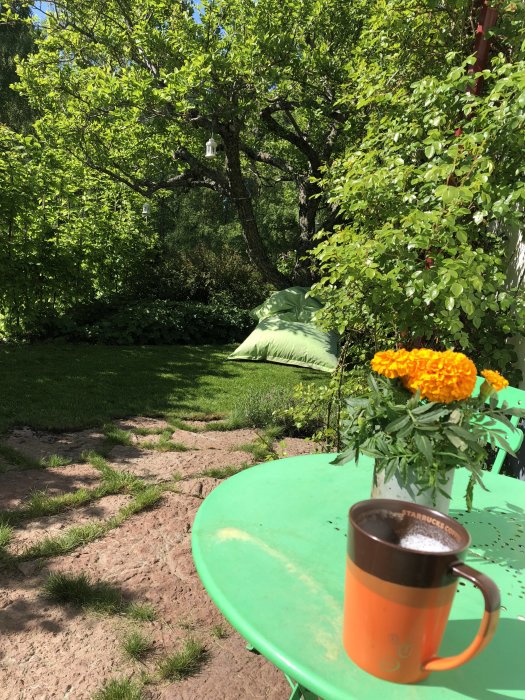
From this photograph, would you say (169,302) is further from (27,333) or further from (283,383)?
(283,383)

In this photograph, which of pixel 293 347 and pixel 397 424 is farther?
pixel 293 347

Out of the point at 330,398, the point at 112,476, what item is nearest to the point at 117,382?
the point at 112,476

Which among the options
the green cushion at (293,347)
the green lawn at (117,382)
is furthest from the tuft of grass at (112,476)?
the green cushion at (293,347)

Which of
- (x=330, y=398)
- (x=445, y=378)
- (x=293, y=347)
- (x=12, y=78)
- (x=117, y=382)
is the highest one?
(x=12, y=78)

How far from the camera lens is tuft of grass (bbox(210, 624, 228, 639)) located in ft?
7.17

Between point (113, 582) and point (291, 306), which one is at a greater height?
point (291, 306)

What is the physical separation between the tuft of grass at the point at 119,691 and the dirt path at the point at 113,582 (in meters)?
0.03

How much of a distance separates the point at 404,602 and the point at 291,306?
26.2ft

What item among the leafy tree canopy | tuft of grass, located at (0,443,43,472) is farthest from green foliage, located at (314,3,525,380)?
the leafy tree canopy

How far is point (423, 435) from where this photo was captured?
3.22 feet

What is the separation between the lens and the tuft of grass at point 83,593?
2.27 metres

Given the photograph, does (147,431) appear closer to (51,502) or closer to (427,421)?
(51,502)

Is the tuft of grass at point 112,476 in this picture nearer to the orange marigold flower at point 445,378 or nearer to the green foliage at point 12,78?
the orange marigold flower at point 445,378

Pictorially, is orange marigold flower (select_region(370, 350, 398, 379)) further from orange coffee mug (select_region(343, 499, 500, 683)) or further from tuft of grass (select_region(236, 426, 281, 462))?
tuft of grass (select_region(236, 426, 281, 462))
